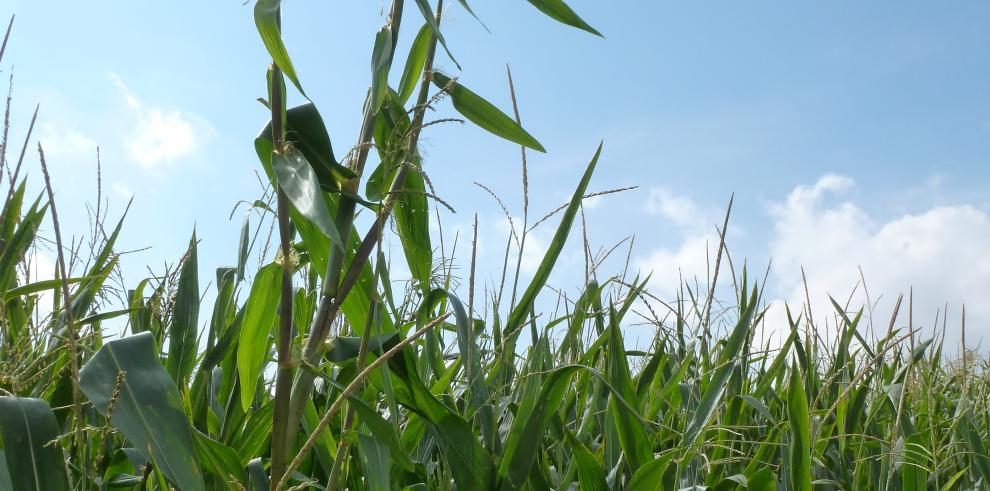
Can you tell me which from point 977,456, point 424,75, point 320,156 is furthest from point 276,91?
point 977,456

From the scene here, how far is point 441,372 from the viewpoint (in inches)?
50.1

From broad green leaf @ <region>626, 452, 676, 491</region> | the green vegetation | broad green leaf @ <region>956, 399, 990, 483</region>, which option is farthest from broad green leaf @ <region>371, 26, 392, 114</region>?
broad green leaf @ <region>956, 399, 990, 483</region>

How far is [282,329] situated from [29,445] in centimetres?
30

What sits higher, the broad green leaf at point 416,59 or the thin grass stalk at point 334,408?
the broad green leaf at point 416,59

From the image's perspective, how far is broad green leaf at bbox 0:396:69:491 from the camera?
0.82 meters

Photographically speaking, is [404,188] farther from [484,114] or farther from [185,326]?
[185,326]

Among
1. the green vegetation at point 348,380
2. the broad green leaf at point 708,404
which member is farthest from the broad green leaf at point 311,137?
the broad green leaf at point 708,404

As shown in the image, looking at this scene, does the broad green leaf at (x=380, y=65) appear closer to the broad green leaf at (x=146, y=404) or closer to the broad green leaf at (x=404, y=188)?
the broad green leaf at (x=404, y=188)

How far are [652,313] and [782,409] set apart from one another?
1.09ft

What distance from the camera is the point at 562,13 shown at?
3.21ft

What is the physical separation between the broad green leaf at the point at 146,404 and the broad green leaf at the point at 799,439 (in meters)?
0.84

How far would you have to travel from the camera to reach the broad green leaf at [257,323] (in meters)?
0.98

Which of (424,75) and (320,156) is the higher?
(424,75)

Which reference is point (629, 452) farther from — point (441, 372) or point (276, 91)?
point (276, 91)
